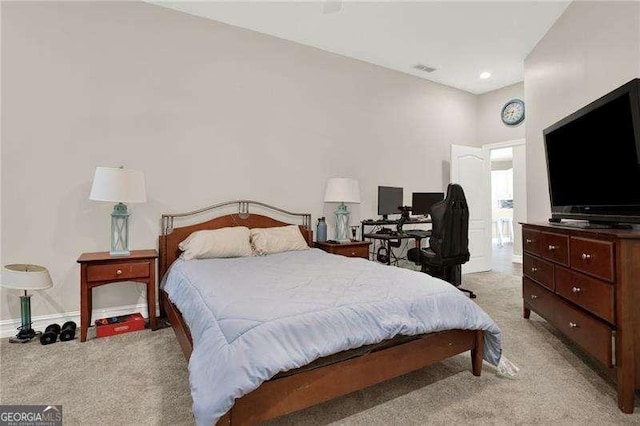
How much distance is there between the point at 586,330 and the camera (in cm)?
200

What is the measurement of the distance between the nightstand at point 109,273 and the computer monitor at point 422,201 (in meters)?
3.38

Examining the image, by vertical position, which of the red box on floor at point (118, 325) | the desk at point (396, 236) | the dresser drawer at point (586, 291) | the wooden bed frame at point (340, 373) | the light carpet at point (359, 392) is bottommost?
the light carpet at point (359, 392)

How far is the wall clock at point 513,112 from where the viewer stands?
5070 millimetres

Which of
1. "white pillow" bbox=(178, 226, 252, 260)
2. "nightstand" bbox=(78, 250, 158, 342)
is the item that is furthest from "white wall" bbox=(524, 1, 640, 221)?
"nightstand" bbox=(78, 250, 158, 342)

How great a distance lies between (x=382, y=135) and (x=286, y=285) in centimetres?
331

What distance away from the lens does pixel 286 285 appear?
196 centimetres

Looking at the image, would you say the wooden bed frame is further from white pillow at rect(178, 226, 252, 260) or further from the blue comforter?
white pillow at rect(178, 226, 252, 260)

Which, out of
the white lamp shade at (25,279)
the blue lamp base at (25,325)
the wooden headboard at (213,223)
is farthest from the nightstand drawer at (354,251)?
the blue lamp base at (25,325)

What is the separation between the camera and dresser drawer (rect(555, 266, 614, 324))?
5.92ft

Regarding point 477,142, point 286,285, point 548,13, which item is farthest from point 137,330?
point 477,142

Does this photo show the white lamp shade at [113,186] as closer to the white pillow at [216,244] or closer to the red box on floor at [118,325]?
the white pillow at [216,244]

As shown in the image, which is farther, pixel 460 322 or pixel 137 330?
pixel 137 330

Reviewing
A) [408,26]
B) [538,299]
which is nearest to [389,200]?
[408,26]

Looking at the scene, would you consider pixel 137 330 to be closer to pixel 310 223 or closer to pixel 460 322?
pixel 310 223
